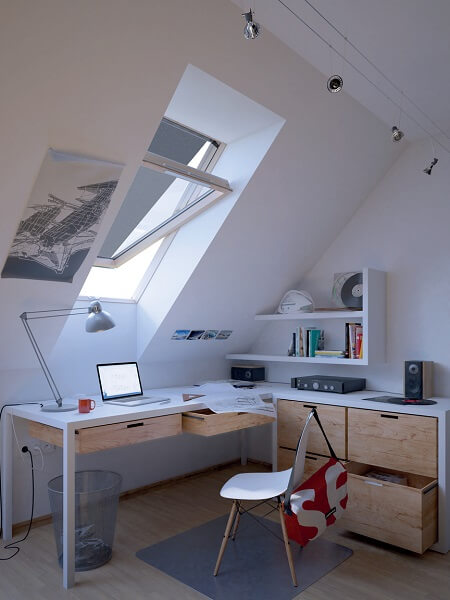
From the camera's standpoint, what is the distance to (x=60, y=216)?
241cm

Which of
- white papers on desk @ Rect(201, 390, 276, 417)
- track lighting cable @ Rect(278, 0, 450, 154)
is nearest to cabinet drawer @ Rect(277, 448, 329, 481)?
white papers on desk @ Rect(201, 390, 276, 417)

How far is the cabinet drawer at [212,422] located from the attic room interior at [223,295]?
2 centimetres

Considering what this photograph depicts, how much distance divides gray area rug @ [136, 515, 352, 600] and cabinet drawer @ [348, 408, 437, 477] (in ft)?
1.82

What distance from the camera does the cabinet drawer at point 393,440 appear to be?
276 cm

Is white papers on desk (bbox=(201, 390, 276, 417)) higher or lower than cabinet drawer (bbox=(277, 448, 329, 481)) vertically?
higher

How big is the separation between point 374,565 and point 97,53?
9.11 feet

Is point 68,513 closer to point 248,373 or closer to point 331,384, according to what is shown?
Answer: point 331,384

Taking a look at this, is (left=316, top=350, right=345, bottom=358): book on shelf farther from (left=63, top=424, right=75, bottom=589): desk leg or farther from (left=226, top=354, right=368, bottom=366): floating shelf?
(left=63, top=424, right=75, bottom=589): desk leg

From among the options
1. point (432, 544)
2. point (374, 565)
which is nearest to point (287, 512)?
point (374, 565)

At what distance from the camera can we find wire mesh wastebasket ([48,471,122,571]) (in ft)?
8.38

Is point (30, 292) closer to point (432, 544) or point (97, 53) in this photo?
point (97, 53)

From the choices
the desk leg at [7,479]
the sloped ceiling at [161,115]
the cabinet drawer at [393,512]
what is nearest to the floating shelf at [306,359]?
the sloped ceiling at [161,115]

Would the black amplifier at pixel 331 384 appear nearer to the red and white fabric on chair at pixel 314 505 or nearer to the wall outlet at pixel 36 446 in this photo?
the red and white fabric on chair at pixel 314 505

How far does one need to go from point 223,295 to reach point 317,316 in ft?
2.36
